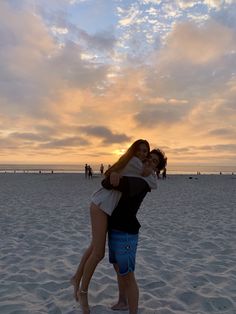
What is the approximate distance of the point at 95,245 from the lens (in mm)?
4059

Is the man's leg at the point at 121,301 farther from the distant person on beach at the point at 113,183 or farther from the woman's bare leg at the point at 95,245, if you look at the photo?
the distant person on beach at the point at 113,183

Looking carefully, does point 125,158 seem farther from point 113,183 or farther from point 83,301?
point 83,301

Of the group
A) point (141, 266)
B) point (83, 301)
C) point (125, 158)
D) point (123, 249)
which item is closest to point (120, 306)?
point (83, 301)

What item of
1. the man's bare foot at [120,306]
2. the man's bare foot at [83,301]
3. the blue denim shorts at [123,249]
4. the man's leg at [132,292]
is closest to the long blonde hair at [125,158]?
the blue denim shorts at [123,249]

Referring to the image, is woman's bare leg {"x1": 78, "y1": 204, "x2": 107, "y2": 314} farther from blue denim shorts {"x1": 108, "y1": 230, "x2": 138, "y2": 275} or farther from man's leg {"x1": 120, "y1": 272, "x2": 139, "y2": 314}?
man's leg {"x1": 120, "y1": 272, "x2": 139, "y2": 314}

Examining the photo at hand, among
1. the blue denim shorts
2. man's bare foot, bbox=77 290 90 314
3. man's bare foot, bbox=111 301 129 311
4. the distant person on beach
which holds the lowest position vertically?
man's bare foot, bbox=111 301 129 311

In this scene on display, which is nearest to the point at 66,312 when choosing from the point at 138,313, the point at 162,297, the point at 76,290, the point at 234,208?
the point at 76,290

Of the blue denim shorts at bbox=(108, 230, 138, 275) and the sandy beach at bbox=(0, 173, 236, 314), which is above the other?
the blue denim shorts at bbox=(108, 230, 138, 275)

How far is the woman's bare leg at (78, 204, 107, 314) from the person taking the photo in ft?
13.0

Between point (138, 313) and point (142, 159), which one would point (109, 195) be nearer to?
point (142, 159)

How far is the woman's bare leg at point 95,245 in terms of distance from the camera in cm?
395

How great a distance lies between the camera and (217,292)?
5020mm

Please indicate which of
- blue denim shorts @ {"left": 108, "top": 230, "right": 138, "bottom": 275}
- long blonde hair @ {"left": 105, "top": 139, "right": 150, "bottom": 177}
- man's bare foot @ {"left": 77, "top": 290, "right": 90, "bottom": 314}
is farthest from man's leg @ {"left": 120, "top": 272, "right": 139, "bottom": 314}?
long blonde hair @ {"left": 105, "top": 139, "right": 150, "bottom": 177}

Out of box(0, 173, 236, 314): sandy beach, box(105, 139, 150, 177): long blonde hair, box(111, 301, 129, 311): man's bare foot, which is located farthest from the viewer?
box(0, 173, 236, 314): sandy beach
